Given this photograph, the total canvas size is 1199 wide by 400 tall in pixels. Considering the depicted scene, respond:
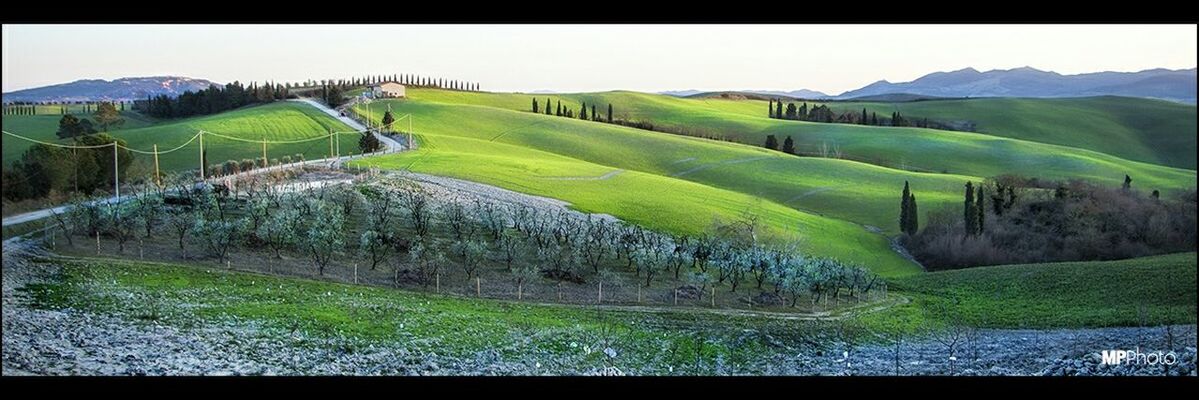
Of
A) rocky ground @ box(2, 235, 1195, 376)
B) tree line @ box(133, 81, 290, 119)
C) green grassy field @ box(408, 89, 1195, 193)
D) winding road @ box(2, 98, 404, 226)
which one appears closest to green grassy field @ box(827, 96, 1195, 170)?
green grassy field @ box(408, 89, 1195, 193)

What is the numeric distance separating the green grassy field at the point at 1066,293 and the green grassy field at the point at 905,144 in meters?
32.1

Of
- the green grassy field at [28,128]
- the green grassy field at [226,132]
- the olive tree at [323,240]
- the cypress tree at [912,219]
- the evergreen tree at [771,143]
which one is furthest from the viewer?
the evergreen tree at [771,143]

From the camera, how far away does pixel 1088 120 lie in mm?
93500

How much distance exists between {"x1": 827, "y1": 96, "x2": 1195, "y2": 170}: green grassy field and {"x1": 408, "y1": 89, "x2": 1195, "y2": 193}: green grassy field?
33.8 feet

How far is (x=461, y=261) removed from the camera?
23.9 m

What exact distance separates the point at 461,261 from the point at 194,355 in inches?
437

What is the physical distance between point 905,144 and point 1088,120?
107ft

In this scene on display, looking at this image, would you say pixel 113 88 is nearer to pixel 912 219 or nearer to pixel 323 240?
pixel 323 240

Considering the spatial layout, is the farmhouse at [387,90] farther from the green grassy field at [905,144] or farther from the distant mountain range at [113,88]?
the distant mountain range at [113,88]

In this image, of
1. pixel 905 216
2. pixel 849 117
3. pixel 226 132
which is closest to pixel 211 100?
pixel 226 132

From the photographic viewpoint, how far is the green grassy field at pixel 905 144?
203 ft

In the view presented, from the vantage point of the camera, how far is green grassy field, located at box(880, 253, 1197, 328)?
2031 cm

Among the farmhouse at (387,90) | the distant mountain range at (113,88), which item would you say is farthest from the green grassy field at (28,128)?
the farmhouse at (387,90)
